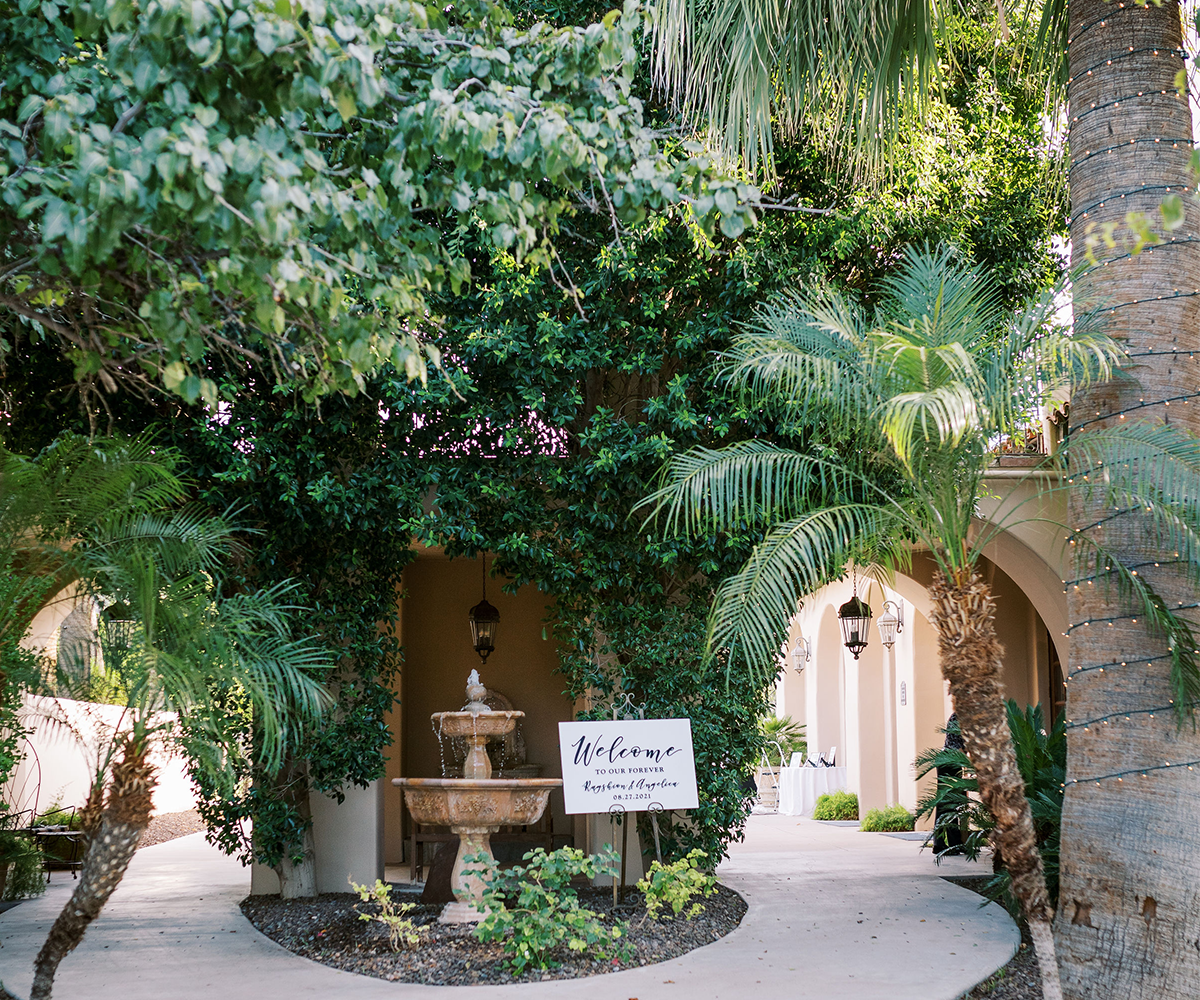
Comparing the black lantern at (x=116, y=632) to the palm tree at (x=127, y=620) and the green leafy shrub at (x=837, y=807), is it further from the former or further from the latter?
the green leafy shrub at (x=837, y=807)

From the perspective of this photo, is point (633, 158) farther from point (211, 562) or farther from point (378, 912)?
point (378, 912)

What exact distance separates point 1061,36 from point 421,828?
28.4ft

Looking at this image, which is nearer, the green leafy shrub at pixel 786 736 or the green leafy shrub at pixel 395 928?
the green leafy shrub at pixel 395 928

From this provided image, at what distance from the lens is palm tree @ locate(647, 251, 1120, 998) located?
5.28m

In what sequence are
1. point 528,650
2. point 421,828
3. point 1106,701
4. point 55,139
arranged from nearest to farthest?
point 55,139
point 1106,701
point 421,828
point 528,650

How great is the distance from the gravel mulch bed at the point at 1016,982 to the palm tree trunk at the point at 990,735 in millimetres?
580

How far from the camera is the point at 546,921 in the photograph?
631 centimetres

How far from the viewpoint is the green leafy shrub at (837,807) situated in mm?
17703

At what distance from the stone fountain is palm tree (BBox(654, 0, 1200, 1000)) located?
350cm

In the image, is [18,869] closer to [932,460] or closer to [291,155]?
[291,155]

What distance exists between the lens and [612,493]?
8.12 meters

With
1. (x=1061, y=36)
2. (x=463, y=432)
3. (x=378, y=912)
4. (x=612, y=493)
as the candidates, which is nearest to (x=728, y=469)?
(x=612, y=493)

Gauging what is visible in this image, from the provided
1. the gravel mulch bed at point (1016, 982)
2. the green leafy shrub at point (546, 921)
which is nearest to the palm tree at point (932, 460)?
the gravel mulch bed at point (1016, 982)

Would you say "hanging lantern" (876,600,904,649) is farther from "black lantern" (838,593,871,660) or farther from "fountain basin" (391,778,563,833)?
"fountain basin" (391,778,563,833)
